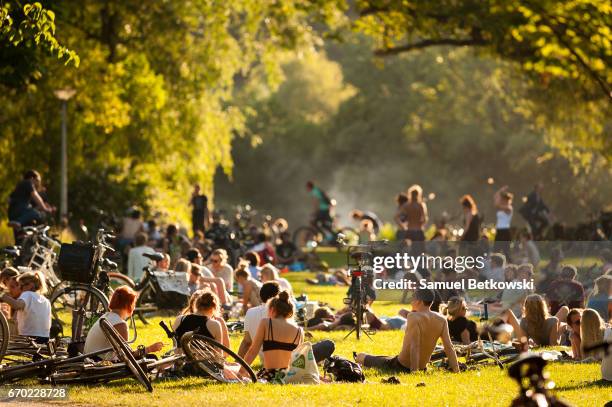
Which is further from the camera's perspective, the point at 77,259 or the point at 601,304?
the point at 601,304

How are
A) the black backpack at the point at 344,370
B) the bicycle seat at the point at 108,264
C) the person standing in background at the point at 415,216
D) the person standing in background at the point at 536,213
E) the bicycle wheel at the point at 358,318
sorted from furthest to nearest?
the person standing in background at the point at 536,213 < the person standing in background at the point at 415,216 < the bicycle wheel at the point at 358,318 < the bicycle seat at the point at 108,264 < the black backpack at the point at 344,370

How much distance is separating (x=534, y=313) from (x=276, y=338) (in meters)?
→ 4.31

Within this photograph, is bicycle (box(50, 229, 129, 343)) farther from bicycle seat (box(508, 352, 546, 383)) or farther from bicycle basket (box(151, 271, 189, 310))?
bicycle seat (box(508, 352, 546, 383))

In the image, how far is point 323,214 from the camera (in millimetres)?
38500

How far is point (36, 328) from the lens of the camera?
14.9 m

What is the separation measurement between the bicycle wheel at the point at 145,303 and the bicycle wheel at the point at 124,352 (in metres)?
6.45

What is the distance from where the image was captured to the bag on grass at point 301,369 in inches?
525

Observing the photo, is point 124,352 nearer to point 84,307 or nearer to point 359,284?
point 84,307

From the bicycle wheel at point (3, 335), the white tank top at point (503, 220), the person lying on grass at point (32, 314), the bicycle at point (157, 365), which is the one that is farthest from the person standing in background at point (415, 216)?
the bicycle wheel at point (3, 335)

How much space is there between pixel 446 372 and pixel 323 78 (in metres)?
80.8

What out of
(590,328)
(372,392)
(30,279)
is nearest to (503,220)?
(590,328)

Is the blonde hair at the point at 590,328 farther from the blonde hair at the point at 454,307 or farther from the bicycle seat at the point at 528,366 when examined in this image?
the bicycle seat at the point at 528,366

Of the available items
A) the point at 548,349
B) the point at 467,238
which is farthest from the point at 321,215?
the point at 548,349

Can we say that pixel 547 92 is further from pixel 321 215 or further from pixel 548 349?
pixel 548 349
